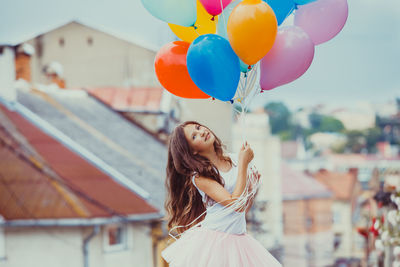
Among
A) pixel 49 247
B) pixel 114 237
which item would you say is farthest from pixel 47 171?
pixel 114 237

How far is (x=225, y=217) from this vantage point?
2.55m

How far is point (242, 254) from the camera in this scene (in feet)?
8.21

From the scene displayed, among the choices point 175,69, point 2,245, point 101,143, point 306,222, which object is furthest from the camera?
point 306,222

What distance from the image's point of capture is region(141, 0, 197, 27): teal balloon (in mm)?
2756

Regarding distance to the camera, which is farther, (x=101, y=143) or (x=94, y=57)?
(x=94, y=57)

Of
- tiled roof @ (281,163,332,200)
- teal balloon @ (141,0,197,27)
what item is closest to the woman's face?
teal balloon @ (141,0,197,27)

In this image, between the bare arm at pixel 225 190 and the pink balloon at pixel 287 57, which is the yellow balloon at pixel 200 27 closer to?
the pink balloon at pixel 287 57

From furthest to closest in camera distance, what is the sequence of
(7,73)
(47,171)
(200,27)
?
(7,73) → (47,171) → (200,27)

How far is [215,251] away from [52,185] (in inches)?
177

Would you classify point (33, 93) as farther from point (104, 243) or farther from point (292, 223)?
point (292, 223)

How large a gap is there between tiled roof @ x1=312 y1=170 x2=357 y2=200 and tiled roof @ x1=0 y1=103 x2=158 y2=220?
59.8 ft

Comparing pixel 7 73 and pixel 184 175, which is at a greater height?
pixel 7 73

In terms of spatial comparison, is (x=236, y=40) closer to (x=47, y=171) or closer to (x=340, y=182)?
(x=47, y=171)

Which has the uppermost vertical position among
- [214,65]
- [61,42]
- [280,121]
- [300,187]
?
[280,121]
